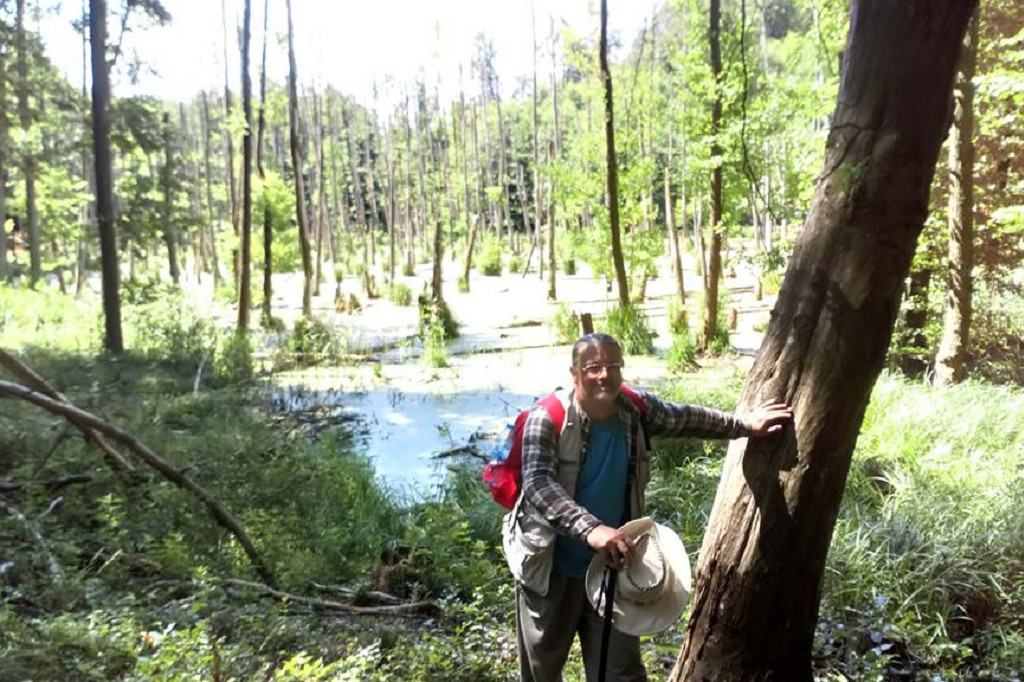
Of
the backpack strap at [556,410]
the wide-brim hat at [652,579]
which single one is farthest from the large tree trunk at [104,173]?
the wide-brim hat at [652,579]

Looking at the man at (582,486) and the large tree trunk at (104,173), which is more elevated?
the large tree trunk at (104,173)

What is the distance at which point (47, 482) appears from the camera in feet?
18.3

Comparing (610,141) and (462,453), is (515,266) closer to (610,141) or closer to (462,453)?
(610,141)

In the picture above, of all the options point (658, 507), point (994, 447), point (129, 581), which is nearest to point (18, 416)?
point (129, 581)

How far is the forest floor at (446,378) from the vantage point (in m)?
9.41

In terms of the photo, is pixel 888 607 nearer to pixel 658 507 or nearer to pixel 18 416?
pixel 658 507

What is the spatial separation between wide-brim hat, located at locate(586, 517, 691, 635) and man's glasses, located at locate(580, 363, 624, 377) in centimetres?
49

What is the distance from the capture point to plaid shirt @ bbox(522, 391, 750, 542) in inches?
92.7

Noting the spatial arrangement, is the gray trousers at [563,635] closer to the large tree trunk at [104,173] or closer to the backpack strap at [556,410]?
the backpack strap at [556,410]

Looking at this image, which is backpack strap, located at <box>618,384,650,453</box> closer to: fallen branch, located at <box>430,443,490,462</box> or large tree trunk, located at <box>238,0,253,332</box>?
fallen branch, located at <box>430,443,490,462</box>

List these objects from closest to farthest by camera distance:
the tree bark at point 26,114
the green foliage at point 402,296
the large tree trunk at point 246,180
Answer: the tree bark at point 26,114
the large tree trunk at point 246,180
the green foliage at point 402,296

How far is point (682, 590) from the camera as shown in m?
2.38

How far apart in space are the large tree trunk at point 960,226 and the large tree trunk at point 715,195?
119 inches

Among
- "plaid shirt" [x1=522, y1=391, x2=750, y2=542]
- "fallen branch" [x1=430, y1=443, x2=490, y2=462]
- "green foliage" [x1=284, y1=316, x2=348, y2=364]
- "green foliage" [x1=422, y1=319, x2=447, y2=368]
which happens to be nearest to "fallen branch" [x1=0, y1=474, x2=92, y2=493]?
"fallen branch" [x1=430, y1=443, x2=490, y2=462]
